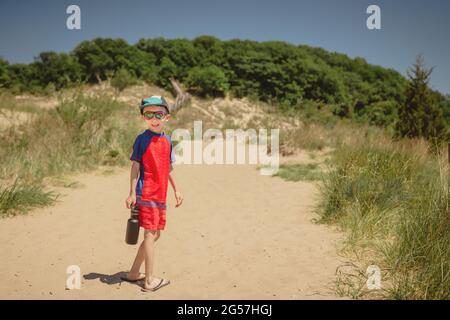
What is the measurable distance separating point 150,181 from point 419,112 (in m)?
10.2

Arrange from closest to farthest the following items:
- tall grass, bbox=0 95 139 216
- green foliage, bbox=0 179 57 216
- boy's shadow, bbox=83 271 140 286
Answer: boy's shadow, bbox=83 271 140 286
green foliage, bbox=0 179 57 216
tall grass, bbox=0 95 139 216

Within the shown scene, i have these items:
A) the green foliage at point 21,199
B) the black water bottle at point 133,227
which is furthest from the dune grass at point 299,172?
the black water bottle at point 133,227

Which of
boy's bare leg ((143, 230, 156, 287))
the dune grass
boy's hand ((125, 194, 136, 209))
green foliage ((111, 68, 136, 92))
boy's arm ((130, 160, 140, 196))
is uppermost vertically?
green foliage ((111, 68, 136, 92))

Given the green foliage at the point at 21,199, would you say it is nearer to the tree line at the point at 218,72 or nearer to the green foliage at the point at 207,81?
the tree line at the point at 218,72

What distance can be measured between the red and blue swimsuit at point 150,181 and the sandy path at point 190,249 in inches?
25.7

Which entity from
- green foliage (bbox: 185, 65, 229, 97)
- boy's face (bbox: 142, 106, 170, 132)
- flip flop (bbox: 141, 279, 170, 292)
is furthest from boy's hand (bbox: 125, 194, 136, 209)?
green foliage (bbox: 185, 65, 229, 97)

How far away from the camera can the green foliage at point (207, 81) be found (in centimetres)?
2106

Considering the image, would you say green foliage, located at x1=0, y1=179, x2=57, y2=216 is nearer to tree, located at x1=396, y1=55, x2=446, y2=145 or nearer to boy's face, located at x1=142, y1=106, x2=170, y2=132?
boy's face, located at x1=142, y1=106, x2=170, y2=132

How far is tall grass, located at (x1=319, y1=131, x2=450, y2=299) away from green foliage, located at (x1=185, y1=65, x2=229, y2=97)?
1489cm

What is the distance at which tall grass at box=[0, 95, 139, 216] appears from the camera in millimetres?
7240

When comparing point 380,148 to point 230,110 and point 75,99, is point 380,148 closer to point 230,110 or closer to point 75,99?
point 75,99

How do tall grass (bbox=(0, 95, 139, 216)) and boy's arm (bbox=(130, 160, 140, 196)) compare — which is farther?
tall grass (bbox=(0, 95, 139, 216))

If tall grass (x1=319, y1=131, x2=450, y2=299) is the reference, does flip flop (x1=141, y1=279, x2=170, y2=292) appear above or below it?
below
